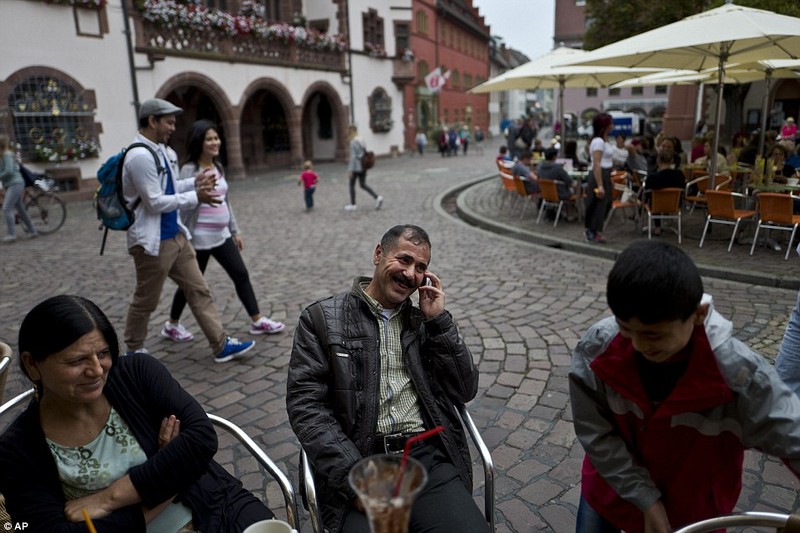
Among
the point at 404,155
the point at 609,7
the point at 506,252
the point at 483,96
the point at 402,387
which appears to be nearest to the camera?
the point at 402,387

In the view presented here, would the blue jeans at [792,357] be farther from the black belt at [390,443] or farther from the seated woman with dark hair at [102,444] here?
the seated woman with dark hair at [102,444]

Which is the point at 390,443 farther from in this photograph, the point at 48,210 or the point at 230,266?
the point at 48,210

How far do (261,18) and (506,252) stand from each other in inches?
804

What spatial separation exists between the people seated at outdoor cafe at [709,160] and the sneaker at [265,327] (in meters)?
7.76

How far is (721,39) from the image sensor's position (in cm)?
645

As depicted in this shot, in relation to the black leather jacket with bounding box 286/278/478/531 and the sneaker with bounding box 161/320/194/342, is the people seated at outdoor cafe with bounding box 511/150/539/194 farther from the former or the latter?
the black leather jacket with bounding box 286/278/478/531

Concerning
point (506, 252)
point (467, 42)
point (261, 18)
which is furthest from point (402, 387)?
point (467, 42)

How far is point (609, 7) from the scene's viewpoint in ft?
66.2

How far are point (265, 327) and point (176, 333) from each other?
80 centimetres

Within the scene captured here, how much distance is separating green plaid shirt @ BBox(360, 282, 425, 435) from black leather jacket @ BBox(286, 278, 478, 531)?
0.04 metres

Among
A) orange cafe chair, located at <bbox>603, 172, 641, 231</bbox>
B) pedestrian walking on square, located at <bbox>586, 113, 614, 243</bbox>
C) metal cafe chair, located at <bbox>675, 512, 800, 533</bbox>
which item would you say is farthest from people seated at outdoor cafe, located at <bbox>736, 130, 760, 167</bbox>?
metal cafe chair, located at <bbox>675, 512, 800, 533</bbox>

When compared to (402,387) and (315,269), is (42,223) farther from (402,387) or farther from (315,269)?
(402,387)

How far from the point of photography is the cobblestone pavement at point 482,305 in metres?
3.27

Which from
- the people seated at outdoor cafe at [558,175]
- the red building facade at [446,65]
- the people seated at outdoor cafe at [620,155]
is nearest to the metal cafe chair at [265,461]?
the people seated at outdoor cafe at [558,175]
